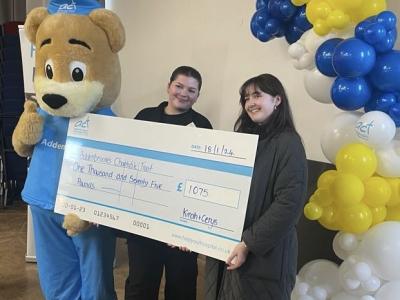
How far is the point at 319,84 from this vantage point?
1678mm

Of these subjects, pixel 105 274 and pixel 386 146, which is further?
pixel 105 274

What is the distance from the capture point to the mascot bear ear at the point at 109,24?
1.80 metres

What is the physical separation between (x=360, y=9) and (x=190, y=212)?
2.91 feet

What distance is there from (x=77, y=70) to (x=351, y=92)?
1.02 m

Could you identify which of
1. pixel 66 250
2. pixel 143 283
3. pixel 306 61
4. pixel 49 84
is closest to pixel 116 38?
pixel 49 84

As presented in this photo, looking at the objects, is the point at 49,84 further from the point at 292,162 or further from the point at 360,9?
the point at 360,9

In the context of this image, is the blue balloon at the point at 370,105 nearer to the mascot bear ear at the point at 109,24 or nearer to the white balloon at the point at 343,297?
the white balloon at the point at 343,297

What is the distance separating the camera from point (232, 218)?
4.60 ft

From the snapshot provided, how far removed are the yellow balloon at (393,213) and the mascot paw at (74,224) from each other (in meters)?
1.13

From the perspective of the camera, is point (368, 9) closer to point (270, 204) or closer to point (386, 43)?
point (386, 43)

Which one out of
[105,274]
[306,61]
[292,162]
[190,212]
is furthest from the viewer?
[105,274]

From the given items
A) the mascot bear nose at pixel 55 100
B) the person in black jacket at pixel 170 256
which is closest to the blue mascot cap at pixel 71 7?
the mascot bear nose at pixel 55 100

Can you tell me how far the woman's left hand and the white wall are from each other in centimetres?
98

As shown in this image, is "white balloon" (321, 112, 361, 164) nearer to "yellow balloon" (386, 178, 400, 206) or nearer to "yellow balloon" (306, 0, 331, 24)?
"yellow balloon" (386, 178, 400, 206)
